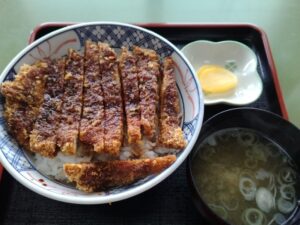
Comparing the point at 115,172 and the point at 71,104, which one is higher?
the point at 71,104

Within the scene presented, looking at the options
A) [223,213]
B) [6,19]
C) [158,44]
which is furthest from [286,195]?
[6,19]

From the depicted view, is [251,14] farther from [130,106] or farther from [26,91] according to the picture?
[26,91]

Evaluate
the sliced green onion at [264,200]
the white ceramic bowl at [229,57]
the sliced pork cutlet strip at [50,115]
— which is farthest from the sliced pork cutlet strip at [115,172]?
the white ceramic bowl at [229,57]

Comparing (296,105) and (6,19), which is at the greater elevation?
(6,19)

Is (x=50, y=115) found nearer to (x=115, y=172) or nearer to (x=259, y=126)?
(x=115, y=172)

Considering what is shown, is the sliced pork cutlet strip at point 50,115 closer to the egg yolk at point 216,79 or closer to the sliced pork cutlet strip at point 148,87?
the sliced pork cutlet strip at point 148,87

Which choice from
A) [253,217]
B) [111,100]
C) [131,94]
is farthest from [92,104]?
[253,217]
